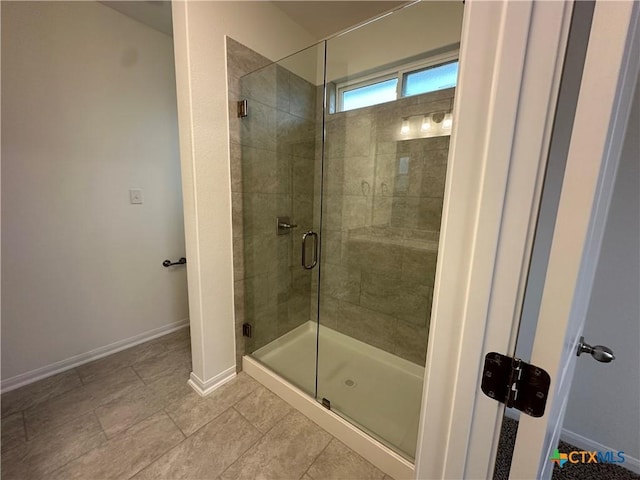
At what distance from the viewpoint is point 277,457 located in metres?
1.34

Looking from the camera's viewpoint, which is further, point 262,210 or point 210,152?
point 262,210

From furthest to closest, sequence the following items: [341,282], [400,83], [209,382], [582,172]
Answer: [341,282], [400,83], [209,382], [582,172]

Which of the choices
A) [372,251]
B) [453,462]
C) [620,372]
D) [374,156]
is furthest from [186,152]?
[620,372]

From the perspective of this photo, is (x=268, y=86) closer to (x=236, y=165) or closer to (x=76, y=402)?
(x=236, y=165)

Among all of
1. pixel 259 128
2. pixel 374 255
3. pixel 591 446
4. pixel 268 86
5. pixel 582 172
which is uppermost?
pixel 268 86

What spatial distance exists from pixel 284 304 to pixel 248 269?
0.56 m

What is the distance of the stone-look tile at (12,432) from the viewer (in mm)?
1350

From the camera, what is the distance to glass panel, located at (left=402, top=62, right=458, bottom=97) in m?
1.65

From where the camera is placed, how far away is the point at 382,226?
205 cm

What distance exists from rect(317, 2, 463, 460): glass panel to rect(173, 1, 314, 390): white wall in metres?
0.61

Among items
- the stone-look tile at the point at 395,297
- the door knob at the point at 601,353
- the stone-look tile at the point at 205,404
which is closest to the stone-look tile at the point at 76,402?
the stone-look tile at the point at 205,404

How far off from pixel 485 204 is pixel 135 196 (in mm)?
2429

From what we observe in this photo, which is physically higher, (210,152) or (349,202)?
(210,152)
